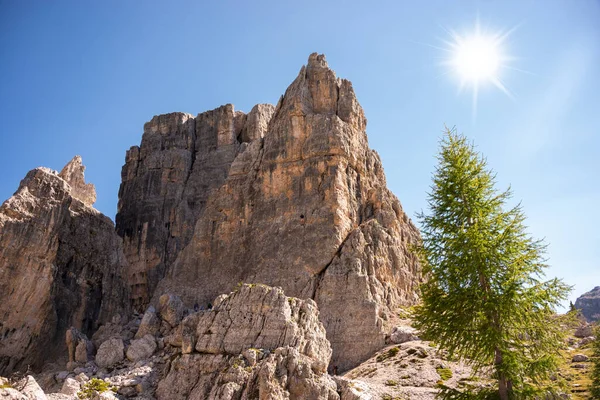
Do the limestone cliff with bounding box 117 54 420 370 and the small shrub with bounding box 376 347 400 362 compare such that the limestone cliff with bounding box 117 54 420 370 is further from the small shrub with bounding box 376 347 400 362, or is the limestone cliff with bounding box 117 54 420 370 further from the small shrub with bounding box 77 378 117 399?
the small shrub with bounding box 77 378 117 399

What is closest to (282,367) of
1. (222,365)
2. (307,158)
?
(222,365)

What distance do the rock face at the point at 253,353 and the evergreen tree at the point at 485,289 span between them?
11.4 meters

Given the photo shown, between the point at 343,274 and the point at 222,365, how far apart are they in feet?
71.3

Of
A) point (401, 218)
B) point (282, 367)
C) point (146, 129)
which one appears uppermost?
point (146, 129)

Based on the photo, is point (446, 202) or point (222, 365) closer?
point (446, 202)

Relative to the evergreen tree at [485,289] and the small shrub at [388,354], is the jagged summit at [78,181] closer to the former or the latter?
the small shrub at [388,354]

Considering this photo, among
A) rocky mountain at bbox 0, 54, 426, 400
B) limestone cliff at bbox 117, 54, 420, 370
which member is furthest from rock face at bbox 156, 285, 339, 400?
limestone cliff at bbox 117, 54, 420, 370

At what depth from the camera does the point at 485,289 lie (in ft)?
74.1

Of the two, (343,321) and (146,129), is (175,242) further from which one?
(343,321)

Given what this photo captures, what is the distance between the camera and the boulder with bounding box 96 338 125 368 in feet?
145

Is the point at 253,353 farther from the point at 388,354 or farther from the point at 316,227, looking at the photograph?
the point at 316,227

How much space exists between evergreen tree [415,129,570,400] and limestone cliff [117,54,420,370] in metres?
27.1

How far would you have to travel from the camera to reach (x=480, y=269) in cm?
2236

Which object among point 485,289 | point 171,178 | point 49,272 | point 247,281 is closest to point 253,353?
point 485,289
